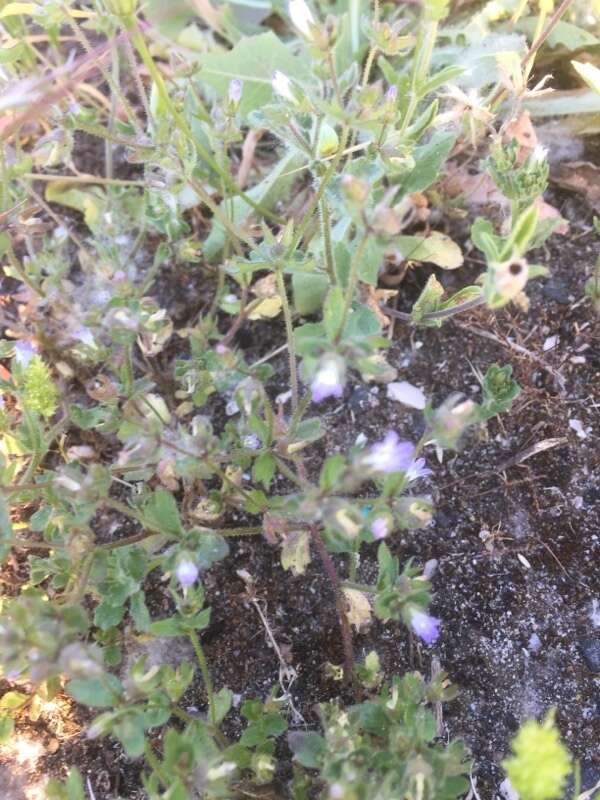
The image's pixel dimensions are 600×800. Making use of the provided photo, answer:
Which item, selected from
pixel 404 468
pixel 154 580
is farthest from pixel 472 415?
pixel 154 580

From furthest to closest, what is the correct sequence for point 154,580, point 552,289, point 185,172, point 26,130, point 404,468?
point 26,130
point 552,289
point 154,580
point 185,172
point 404,468

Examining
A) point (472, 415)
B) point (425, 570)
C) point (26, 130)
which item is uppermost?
point (26, 130)

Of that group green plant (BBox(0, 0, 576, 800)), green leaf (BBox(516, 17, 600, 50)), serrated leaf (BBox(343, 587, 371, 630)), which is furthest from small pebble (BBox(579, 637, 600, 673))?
green leaf (BBox(516, 17, 600, 50))

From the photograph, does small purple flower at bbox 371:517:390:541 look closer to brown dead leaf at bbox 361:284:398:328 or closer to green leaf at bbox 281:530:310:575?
green leaf at bbox 281:530:310:575

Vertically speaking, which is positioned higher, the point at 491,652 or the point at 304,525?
the point at 304,525

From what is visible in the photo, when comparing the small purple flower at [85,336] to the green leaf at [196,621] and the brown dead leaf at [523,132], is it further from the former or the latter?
the brown dead leaf at [523,132]

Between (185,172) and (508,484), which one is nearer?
(185,172)

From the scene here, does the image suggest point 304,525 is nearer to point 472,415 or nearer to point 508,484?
point 472,415
